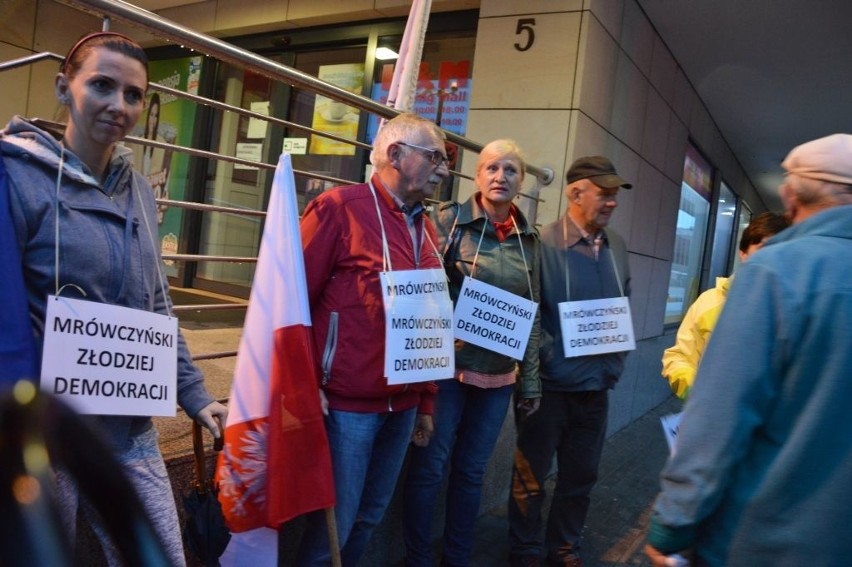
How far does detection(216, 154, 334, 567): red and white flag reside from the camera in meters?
2.31

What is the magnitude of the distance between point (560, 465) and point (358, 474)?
5.49 feet

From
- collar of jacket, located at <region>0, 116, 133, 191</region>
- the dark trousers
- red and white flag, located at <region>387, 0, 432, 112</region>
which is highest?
red and white flag, located at <region>387, 0, 432, 112</region>

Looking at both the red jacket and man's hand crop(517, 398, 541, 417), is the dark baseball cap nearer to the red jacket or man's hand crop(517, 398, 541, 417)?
man's hand crop(517, 398, 541, 417)

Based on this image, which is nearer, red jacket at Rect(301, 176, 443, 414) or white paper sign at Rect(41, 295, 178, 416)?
white paper sign at Rect(41, 295, 178, 416)

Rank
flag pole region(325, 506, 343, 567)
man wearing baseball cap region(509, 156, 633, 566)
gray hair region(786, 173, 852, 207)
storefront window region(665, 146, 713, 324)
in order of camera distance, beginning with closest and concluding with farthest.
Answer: gray hair region(786, 173, 852, 207)
flag pole region(325, 506, 343, 567)
man wearing baseball cap region(509, 156, 633, 566)
storefront window region(665, 146, 713, 324)

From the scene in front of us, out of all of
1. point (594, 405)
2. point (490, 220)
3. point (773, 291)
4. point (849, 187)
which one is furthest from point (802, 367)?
point (594, 405)

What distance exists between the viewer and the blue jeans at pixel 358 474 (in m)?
2.58

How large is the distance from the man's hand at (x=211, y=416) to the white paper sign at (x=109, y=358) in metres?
0.12

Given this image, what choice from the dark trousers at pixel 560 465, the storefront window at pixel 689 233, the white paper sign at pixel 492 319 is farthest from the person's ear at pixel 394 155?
the storefront window at pixel 689 233

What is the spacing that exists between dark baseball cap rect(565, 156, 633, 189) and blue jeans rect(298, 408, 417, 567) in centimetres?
168

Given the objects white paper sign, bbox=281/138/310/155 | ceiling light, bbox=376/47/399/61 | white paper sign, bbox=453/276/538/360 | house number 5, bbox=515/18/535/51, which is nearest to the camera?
white paper sign, bbox=453/276/538/360

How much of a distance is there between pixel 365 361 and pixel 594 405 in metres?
1.73

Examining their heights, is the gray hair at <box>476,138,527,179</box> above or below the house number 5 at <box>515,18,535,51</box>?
below

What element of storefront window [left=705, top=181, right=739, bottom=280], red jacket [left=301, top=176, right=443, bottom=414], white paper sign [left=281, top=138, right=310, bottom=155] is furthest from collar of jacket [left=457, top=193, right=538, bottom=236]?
storefront window [left=705, top=181, right=739, bottom=280]
